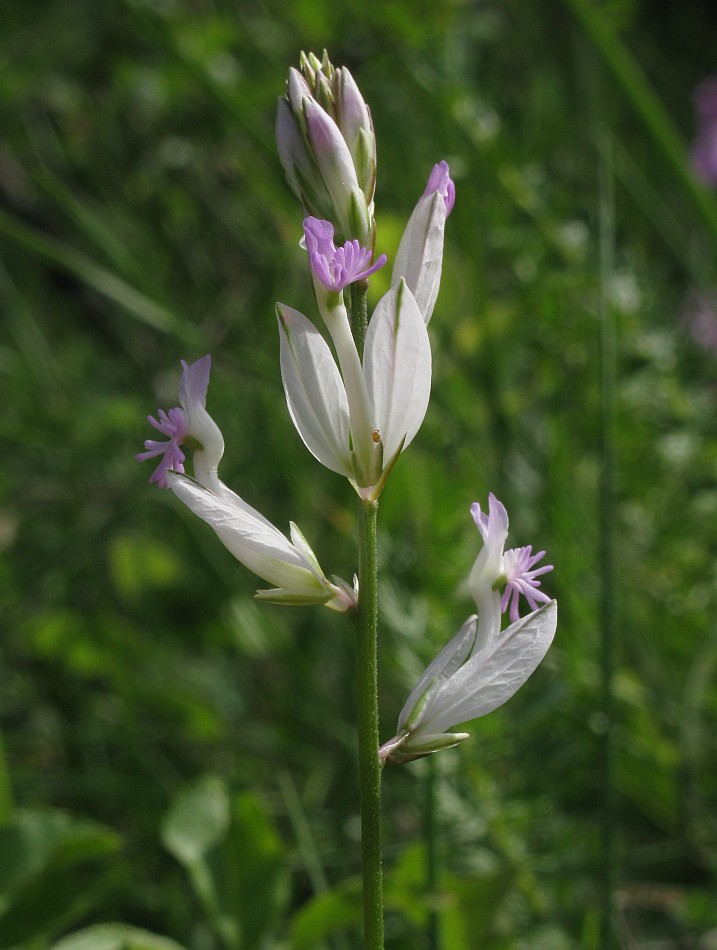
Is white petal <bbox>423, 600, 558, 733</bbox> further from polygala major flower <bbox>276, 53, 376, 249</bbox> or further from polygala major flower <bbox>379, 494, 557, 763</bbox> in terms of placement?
polygala major flower <bbox>276, 53, 376, 249</bbox>

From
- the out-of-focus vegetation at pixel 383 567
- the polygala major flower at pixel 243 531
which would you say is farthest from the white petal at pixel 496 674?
the out-of-focus vegetation at pixel 383 567

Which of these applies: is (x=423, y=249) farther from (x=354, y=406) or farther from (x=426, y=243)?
(x=354, y=406)

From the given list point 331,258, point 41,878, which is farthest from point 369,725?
point 41,878

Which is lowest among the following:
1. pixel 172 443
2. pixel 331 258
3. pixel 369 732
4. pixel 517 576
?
pixel 369 732

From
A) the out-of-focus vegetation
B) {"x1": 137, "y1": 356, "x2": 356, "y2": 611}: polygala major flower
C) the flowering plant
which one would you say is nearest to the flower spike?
the flowering plant

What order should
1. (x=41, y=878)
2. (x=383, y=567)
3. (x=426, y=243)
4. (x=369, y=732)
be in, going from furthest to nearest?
(x=383, y=567)
(x=41, y=878)
(x=426, y=243)
(x=369, y=732)

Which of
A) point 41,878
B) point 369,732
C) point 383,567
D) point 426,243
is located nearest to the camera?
point 369,732

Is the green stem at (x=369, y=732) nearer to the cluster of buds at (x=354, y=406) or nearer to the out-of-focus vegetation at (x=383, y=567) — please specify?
the cluster of buds at (x=354, y=406)

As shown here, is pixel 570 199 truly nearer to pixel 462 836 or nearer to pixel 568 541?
pixel 568 541
